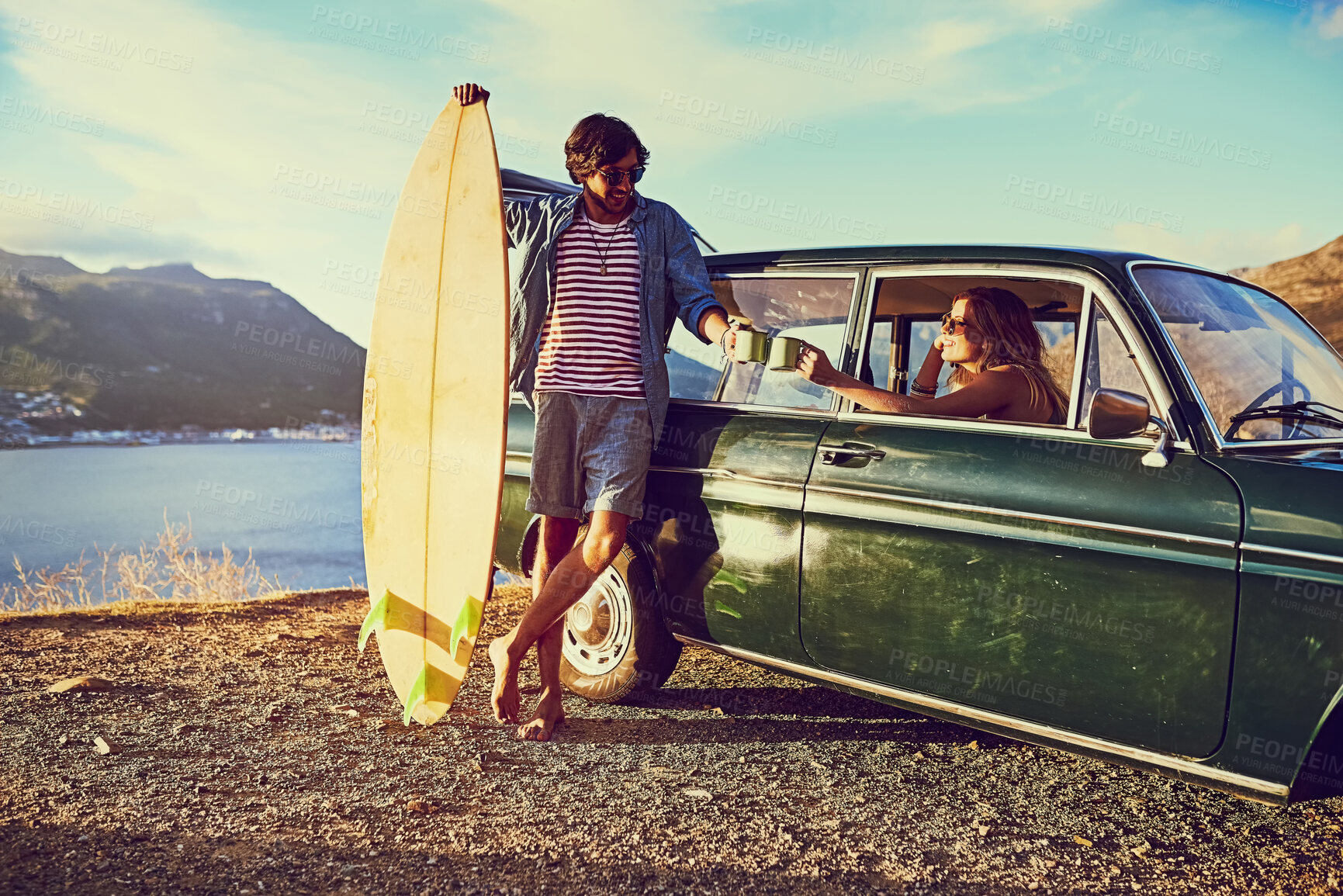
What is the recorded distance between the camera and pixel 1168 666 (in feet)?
8.95

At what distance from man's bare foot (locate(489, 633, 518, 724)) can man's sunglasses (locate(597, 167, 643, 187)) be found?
1.86 metres

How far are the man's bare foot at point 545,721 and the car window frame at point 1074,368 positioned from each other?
1.68 meters

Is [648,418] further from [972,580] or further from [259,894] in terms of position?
[259,894]

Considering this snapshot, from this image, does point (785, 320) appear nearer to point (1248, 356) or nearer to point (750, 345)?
point (750, 345)

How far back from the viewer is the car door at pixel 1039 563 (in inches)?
107

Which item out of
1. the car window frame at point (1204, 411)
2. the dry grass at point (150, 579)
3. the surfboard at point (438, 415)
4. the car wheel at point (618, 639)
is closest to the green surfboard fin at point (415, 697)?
the surfboard at point (438, 415)

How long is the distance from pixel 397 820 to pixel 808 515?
176cm

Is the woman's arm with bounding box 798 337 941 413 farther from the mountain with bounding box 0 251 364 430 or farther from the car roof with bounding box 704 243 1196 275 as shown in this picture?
the mountain with bounding box 0 251 364 430

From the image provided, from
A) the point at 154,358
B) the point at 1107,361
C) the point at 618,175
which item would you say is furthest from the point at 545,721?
the point at 154,358

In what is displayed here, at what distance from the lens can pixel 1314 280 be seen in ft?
145

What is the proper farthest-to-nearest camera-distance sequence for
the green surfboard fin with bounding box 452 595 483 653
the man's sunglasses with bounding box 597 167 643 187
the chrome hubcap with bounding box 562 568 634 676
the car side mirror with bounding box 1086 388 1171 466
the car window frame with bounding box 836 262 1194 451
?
1. the chrome hubcap with bounding box 562 568 634 676
2. the green surfboard fin with bounding box 452 595 483 653
3. the man's sunglasses with bounding box 597 167 643 187
4. the car window frame with bounding box 836 262 1194 451
5. the car side mirror with bounding box 1086 388 1171 466

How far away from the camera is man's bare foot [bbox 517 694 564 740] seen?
3.79m

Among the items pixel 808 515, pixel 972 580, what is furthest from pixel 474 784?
pixel 972 580

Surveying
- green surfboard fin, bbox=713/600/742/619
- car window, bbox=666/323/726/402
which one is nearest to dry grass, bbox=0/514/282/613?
car window, bbox=666/323/726/402
